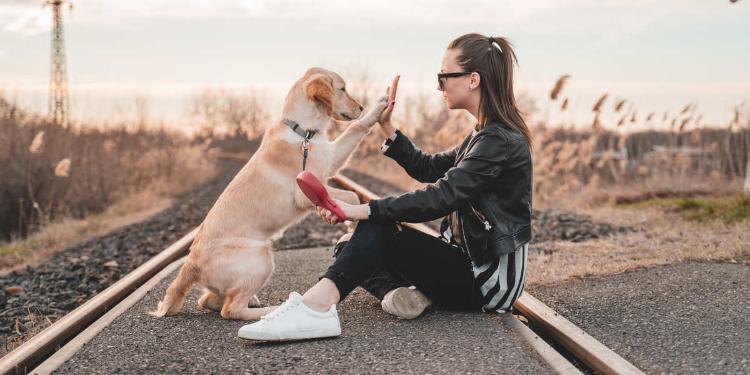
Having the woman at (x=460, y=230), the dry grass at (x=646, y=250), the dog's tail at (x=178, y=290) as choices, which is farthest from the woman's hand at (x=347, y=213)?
the dry grass at (x=646, y=250)

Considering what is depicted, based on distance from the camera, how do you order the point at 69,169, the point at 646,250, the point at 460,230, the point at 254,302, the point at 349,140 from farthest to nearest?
the point at 69,169 < the point at 646,250 < the point at 349,140 < the point at 254,302 < the point at 460,230

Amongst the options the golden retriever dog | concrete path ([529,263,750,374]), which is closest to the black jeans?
the golden retriever dog

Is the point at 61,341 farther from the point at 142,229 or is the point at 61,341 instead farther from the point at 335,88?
the point at 142,229

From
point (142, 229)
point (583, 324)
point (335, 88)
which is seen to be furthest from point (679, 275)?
point (142, 229)

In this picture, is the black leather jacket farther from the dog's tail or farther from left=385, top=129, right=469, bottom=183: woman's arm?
the dog's tail

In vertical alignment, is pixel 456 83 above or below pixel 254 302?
above

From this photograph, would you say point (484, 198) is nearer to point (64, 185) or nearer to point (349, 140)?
point (349, 140)

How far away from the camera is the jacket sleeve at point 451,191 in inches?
139

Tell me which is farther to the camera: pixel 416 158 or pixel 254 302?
pixel 416 158

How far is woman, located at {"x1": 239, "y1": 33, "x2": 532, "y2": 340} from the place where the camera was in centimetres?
351

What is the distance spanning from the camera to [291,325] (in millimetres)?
3424

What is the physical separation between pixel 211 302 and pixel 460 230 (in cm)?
158

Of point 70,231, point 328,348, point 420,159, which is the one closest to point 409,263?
point 328,348

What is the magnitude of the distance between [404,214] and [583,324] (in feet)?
4.02
